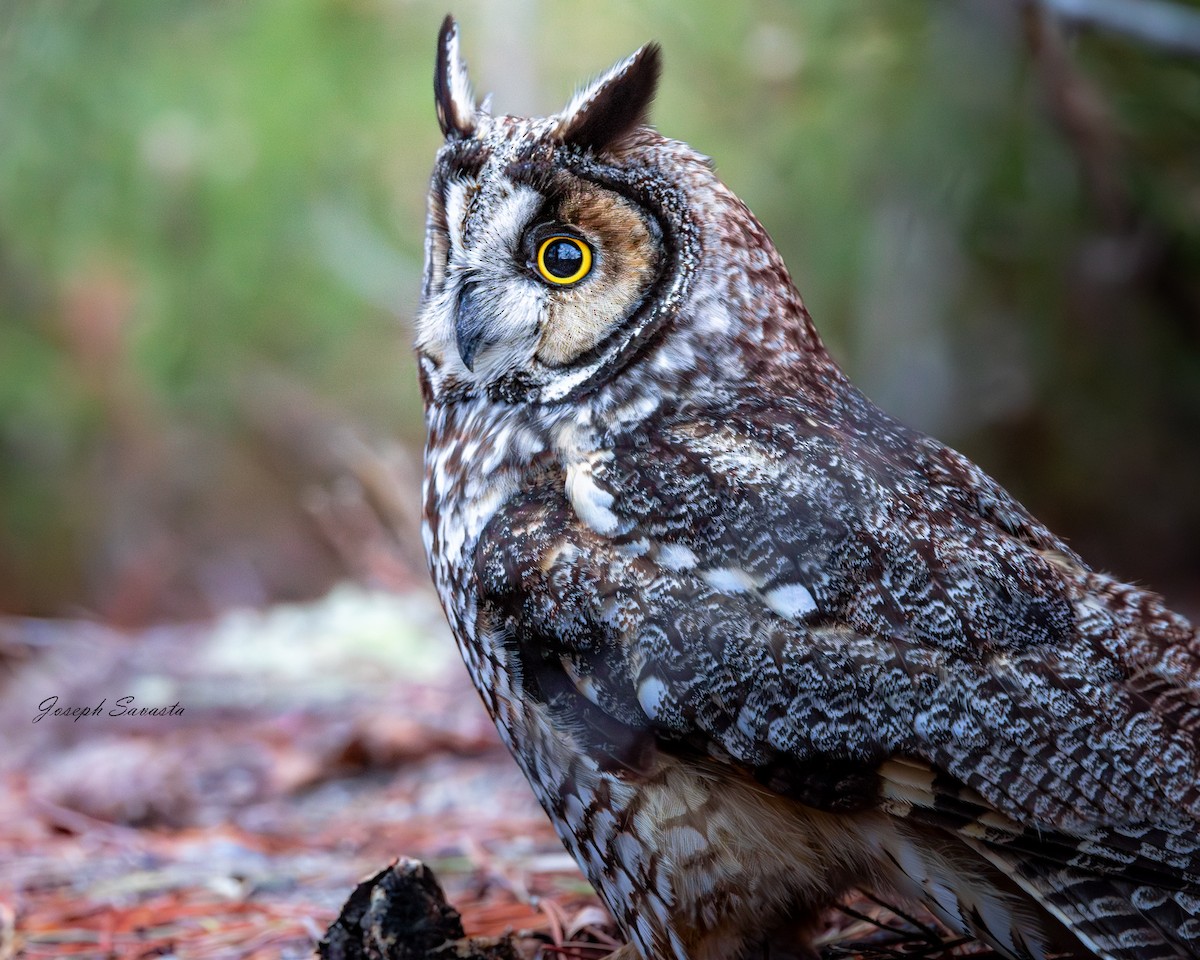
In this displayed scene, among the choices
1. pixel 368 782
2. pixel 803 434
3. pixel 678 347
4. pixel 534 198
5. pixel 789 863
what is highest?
pixel 368 782

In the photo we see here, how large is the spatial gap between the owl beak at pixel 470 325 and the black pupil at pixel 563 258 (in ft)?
0.43

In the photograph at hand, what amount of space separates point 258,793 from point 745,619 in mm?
2009

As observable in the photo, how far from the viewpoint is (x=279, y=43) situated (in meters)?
4.96

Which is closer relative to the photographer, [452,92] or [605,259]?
[605,259]

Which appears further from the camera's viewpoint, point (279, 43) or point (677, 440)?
point (279, 43)

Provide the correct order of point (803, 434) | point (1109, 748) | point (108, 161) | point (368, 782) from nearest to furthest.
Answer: point (1109, 748) < point (803, 434) < point (368, 782) < point (108, 161)

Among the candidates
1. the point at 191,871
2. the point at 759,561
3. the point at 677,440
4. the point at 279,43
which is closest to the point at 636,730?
the point at 759,561

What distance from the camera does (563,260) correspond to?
1703 mm

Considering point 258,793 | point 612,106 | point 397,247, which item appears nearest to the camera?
point 612,106

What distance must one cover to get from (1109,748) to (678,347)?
0.80m

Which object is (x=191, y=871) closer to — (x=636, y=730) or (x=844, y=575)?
(x=636, y=730)

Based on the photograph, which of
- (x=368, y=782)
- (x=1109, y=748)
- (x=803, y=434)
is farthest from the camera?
(x=368, y=782)
